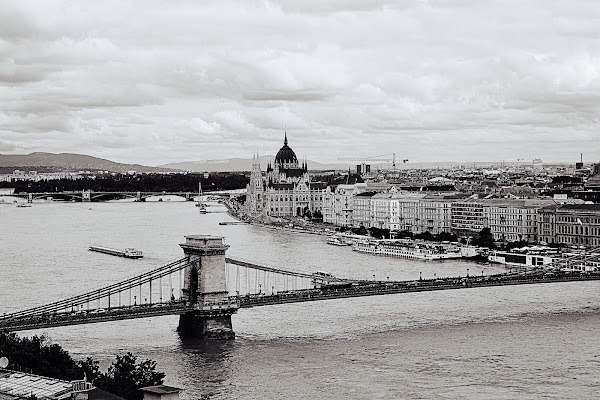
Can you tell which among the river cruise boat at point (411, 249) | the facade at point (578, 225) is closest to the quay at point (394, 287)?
the river cruise boat at point (411, 249)

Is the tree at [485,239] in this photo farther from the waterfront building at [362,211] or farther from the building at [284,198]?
the building at [284,198]

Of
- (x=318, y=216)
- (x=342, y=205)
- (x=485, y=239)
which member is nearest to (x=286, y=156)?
(x=318, y=216)

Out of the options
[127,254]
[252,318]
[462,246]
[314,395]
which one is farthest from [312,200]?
[314,395]

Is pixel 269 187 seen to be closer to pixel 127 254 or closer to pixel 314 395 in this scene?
pixel 127 254

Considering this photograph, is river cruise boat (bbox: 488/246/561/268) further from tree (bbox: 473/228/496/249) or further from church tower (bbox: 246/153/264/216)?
church tower (bbox: 246/153/264/216)

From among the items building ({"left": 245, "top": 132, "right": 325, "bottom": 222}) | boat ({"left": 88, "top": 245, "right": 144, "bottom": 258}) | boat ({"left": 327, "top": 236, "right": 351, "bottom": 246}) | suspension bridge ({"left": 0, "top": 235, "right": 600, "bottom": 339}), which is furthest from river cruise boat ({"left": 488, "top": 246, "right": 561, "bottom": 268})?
building ({"left": 245, "top": 132, "right": 325, "bottom": 222})

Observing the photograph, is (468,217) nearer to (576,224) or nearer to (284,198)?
(576,224)
